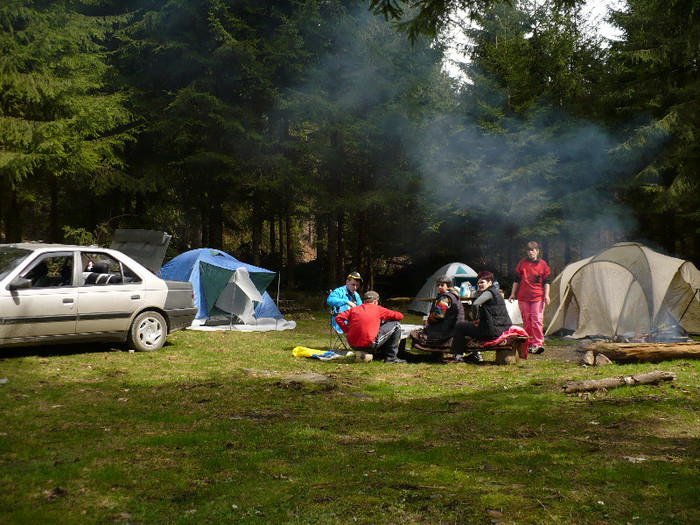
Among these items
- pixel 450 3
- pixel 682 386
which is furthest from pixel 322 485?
pixel 450 3

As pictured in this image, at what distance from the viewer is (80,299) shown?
8.35 meters

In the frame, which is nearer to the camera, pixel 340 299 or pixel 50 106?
pixel 340 299

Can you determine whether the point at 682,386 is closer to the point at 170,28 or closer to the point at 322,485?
the point at 322,485

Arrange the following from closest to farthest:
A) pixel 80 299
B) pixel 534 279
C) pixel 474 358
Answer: pixel 80 299 → pixel 474 358 → pixel 534 279

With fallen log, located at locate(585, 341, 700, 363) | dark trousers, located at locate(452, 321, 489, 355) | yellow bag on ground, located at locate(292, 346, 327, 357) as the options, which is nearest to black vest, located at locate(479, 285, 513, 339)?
dark trousers, located at locate(452, 321, 489, 355)

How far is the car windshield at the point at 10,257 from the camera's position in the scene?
26.0 ft

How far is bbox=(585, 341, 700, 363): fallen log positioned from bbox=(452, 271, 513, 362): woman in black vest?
148cm

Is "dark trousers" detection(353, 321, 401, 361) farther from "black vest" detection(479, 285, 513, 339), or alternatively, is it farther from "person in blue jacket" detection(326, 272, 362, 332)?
"black vest" detection(479, 285, 513, 339)

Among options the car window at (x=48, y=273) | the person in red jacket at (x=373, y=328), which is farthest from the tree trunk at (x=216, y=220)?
the person in red jacket at (x=373, y=328)

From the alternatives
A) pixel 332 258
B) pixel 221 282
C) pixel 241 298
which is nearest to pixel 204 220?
pixel 332 258

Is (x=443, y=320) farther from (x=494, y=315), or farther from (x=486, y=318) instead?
(x=494, y=315)

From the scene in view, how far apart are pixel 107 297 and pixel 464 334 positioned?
5.26 meters

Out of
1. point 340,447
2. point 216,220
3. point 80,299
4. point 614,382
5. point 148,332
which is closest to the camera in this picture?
point 340,447

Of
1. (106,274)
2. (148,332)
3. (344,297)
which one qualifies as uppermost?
(106,274)
